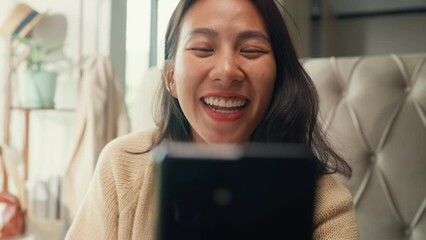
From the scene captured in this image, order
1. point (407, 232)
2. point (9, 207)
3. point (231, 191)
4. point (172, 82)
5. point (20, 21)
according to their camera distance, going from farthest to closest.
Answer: point (20, 21) → point (9, 207) → point (407, 232) → point (172, 82) → point (231, 191)

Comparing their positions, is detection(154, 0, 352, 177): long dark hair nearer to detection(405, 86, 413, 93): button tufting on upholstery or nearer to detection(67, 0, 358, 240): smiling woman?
detection(67, 0, 358, 240): smiling woman

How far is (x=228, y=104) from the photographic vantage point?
0.52 m

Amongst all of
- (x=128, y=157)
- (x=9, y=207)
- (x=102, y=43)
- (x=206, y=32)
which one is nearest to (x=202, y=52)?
(x=206, y=32)

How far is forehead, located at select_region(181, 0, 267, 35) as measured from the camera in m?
0.53

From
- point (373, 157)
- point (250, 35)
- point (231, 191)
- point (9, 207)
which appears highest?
point (250, 35)

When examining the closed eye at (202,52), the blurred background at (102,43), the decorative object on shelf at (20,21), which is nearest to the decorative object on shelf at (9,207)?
the blurred background at (102,43)

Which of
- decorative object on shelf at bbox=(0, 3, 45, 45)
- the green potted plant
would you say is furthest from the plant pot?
decorative object on shelf at bbox=(0, 3, 45, 45)

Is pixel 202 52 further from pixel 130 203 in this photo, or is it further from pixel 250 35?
pixel 130 203

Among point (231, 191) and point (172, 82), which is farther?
point (172, 82)

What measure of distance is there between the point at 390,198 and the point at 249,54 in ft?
1.78

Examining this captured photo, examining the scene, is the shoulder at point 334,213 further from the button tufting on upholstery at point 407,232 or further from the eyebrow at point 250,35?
the button tufting on upholstery at point 407,232

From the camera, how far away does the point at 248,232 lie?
0.95 ft

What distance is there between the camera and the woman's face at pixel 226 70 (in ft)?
1.71

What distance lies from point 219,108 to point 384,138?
1.74ft
